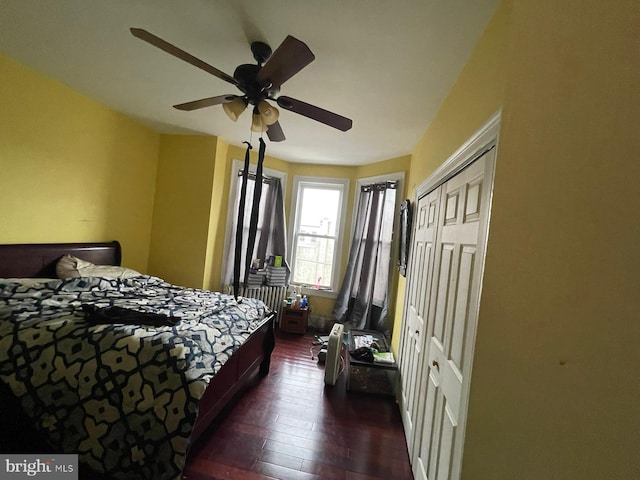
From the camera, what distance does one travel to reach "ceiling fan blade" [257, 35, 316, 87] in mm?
1114

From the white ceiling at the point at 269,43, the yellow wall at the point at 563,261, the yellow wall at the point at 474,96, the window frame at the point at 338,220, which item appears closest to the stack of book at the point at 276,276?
the window frame at the point at 338,220

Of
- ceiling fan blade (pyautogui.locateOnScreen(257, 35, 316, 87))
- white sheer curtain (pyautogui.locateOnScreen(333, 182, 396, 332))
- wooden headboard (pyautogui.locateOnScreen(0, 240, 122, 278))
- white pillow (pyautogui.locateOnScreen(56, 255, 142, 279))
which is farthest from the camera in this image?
white sheer curtain (pyautogui.locateOnScreen(333, 182, 396, 332))

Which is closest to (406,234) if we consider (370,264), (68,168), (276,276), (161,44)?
(370,264)

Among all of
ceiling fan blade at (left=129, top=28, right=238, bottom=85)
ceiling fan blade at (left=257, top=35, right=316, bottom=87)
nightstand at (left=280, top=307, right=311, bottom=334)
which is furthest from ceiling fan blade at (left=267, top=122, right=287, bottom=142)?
nightstand at (left=280, top=307, right=311, bottom=334)

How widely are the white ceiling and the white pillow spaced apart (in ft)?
5.32

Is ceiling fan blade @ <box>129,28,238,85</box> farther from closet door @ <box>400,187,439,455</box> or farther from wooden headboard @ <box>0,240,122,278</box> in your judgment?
wooden headboard @ <box>0,240,122,278</box>

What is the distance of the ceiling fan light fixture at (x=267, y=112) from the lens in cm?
158

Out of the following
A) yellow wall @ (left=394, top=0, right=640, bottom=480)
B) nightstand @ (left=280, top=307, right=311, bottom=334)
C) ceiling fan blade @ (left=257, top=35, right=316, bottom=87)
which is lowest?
nightstand @ (left=280, top=307, right=311, bottom=334)

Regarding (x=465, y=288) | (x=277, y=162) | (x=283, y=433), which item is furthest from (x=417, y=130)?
(x=283, y=433)

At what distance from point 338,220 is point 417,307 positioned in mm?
2211

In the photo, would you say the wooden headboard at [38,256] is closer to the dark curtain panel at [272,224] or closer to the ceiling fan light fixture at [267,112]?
the dark curtain panel at [272,224]

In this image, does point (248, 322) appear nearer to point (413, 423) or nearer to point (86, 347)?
point (86, 347)

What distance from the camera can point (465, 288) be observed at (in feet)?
3.74

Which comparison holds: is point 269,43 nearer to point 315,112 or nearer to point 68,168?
point 315,112
